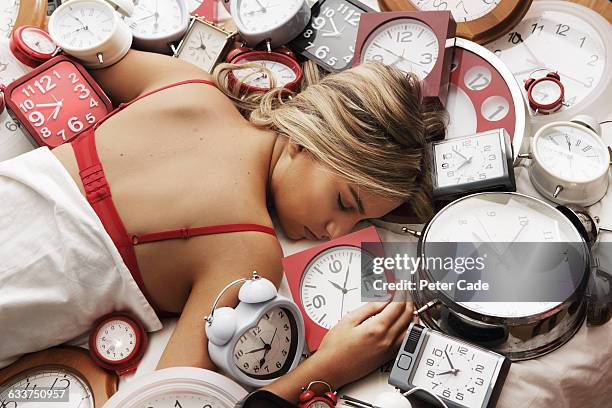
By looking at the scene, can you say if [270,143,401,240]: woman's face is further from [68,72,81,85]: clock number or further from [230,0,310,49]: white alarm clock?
[68,72,81,85]: clock number

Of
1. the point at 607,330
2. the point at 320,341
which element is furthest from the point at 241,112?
the point at 607,330

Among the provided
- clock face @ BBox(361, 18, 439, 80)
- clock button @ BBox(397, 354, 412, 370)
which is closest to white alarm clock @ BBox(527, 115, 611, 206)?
clock face @ BBox(361, 18, 439, 80)

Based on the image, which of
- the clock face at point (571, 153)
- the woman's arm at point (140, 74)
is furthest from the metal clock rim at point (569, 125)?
the woman's arm at point (140, 74)

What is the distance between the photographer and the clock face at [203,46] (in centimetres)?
195

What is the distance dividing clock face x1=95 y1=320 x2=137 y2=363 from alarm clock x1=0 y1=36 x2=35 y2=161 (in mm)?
502

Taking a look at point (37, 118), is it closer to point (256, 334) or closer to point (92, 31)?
point (92, 31)

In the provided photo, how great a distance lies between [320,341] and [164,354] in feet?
1.05

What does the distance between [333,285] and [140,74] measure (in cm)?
69

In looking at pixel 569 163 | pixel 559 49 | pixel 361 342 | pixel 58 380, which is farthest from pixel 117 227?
pixel 559 49

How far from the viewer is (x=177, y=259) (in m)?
1.54

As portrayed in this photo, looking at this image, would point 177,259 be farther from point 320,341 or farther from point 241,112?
point 241,112

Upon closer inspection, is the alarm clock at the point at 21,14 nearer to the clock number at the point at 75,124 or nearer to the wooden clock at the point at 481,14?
the clock number at the point at 75,124

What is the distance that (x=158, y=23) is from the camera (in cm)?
197

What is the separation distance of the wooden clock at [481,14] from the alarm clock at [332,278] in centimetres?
62
